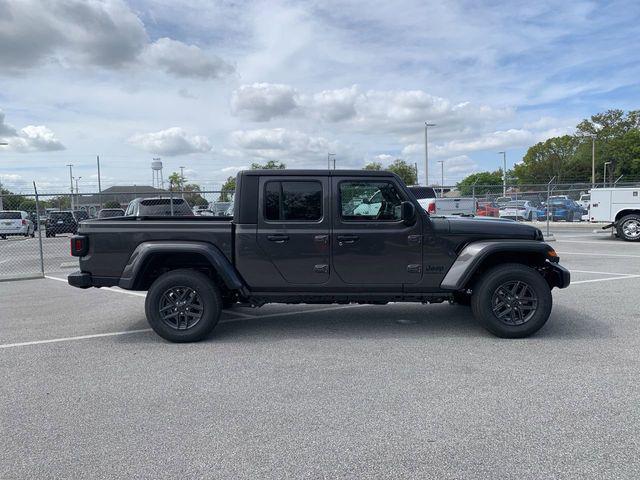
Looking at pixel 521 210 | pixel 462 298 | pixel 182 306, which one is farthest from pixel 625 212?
pixel 182 306

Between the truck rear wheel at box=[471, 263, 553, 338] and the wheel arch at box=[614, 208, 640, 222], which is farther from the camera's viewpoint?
the wheel arch at box=[614, 208, 640, 222]

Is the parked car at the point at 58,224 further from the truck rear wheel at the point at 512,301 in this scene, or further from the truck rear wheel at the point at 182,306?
the truck rear wheel at the point at 512,301

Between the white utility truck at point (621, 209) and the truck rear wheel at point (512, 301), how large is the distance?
1392 centimetres

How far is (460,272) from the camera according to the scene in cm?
546

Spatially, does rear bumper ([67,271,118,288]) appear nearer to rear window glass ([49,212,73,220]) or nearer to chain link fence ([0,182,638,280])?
chain link fence ([0,182,638,280])

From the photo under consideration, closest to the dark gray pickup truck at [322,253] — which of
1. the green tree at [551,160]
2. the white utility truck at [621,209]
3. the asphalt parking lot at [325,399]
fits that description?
the asphalt parking lot at [325,399]

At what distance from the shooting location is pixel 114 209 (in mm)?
20594

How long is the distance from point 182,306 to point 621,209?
1668 cm

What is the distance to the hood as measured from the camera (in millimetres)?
5574

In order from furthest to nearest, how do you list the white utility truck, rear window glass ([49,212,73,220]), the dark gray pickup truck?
1. rear window glass ([49,212,73,220])
2. the white utility truck
3. the dark gray pickup truck

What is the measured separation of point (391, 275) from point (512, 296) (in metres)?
1.36

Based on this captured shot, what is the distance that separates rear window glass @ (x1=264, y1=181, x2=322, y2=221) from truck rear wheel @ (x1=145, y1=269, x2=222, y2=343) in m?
1.07

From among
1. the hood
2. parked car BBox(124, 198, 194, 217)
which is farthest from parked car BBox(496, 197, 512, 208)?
the hood

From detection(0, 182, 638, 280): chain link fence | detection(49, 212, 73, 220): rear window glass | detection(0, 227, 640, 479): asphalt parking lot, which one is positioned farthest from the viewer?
detection(49, 212, 73, 220): rear window glass
